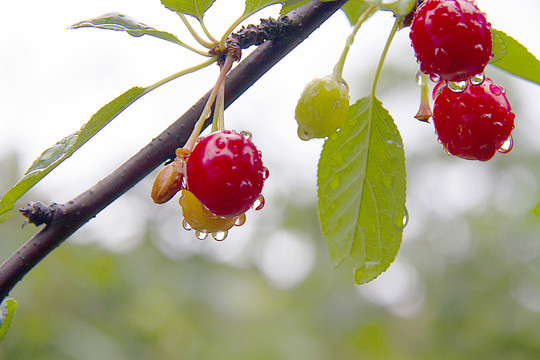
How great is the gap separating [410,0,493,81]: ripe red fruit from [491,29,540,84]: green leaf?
120 mm

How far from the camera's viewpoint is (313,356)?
19.5 ft

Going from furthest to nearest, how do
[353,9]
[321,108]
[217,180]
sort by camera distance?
[353,9] → [321,108] → [217,180]

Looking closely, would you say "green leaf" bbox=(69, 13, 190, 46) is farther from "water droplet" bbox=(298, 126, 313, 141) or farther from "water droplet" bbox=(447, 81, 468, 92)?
"water droplet" bbox=(447, 81, 468, 92)

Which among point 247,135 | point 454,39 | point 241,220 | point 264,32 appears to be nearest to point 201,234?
point 241,220

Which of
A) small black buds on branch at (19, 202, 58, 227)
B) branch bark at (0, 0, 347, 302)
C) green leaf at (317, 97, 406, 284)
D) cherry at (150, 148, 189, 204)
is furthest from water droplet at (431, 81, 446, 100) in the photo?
small black buds on branch at (19, 202, 58, 227)

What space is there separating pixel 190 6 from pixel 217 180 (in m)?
0.36

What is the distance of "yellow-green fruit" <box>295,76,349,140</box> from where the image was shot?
2.65 feet

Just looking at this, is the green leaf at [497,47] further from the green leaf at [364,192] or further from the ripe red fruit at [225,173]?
the ripe red fruit at [225,173]

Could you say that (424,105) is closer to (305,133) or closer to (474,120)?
(474,120)

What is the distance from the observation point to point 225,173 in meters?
0.71

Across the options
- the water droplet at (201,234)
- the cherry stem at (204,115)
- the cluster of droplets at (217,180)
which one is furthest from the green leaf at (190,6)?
the water droplet at (201,234)

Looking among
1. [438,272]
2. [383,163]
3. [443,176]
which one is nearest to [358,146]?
[383,163]

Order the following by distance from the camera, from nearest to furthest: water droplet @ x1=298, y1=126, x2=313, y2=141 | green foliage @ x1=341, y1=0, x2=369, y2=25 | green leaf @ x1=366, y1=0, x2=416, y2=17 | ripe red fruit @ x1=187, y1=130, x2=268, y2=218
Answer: green leaf @ x1=366, y1=0, x2=416, y2=17
ripe red fruit @ x1=187, y1=130, x2=268, y2=218
water droplet @ x1=298, y1=126, x2=313, y2=141
green foliage @ x1=341, y1=0, x2=369, y2=25

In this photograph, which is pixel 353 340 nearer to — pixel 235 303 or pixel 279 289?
pixel 279 289
